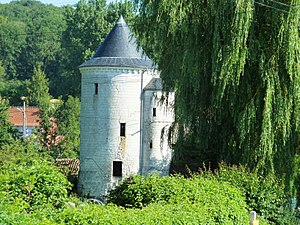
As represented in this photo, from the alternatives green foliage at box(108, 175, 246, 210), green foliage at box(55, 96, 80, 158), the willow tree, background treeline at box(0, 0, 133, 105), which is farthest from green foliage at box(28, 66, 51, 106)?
green foliage at box(108, 175, 246, 210)

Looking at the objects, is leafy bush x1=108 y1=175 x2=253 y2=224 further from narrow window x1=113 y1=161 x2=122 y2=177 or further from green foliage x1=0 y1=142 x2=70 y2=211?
narrow window x1=113 y1=161 x2=122 y2=177

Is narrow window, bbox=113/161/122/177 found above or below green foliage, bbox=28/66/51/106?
below

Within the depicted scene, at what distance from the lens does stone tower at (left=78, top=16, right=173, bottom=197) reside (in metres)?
29.1

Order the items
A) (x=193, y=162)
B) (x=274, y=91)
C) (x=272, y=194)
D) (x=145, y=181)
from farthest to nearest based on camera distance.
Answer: (x=193, y=162)
(x=274, y=91)
(x=272, y=194)
(x=145, y=181)

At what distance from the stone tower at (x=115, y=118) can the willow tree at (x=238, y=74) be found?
13395mm

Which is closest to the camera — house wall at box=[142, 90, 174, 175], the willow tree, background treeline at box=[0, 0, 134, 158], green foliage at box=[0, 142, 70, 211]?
green foliage at box=[0, 142, 70, 211]

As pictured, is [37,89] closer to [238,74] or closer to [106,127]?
[106,127]

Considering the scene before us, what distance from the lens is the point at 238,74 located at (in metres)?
14.1

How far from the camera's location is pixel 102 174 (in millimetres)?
29125

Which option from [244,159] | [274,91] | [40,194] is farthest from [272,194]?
[40,194]

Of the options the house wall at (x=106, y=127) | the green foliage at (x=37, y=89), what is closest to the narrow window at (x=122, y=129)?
the house wall at (x=106, y=127)

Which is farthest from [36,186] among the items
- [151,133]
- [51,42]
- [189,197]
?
[51,42]

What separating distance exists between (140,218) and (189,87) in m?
7.62

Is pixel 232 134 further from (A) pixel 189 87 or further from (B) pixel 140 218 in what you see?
(B) pixel 140 218
